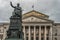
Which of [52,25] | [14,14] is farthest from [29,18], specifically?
[14,14]

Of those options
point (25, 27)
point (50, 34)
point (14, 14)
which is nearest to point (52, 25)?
point (50, 34)

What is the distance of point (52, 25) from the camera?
11169 cm

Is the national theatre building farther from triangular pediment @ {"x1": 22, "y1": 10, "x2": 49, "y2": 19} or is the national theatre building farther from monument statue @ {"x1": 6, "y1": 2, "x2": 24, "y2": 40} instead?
monument statue @ {"x1": 6, "y1": 2, "x2": 24, "y2": 40}

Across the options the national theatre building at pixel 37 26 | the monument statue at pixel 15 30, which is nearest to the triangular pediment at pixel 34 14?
the national theatre building at pixel 37 26

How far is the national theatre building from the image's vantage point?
111 meters

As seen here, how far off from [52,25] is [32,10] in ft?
34.4

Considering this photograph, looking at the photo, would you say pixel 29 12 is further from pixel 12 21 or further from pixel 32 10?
pixel 12 21

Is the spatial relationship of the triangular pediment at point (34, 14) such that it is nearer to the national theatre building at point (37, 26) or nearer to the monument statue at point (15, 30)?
the national theatre building at point (37, 26)

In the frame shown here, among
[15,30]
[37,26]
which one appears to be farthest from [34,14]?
[15,30]

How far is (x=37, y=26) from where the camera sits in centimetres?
11225

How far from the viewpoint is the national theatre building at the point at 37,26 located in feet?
364

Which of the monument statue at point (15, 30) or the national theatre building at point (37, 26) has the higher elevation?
the monument statue at point (15, 30)

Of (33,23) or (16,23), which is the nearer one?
(16,23)

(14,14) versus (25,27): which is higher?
(14,14)
